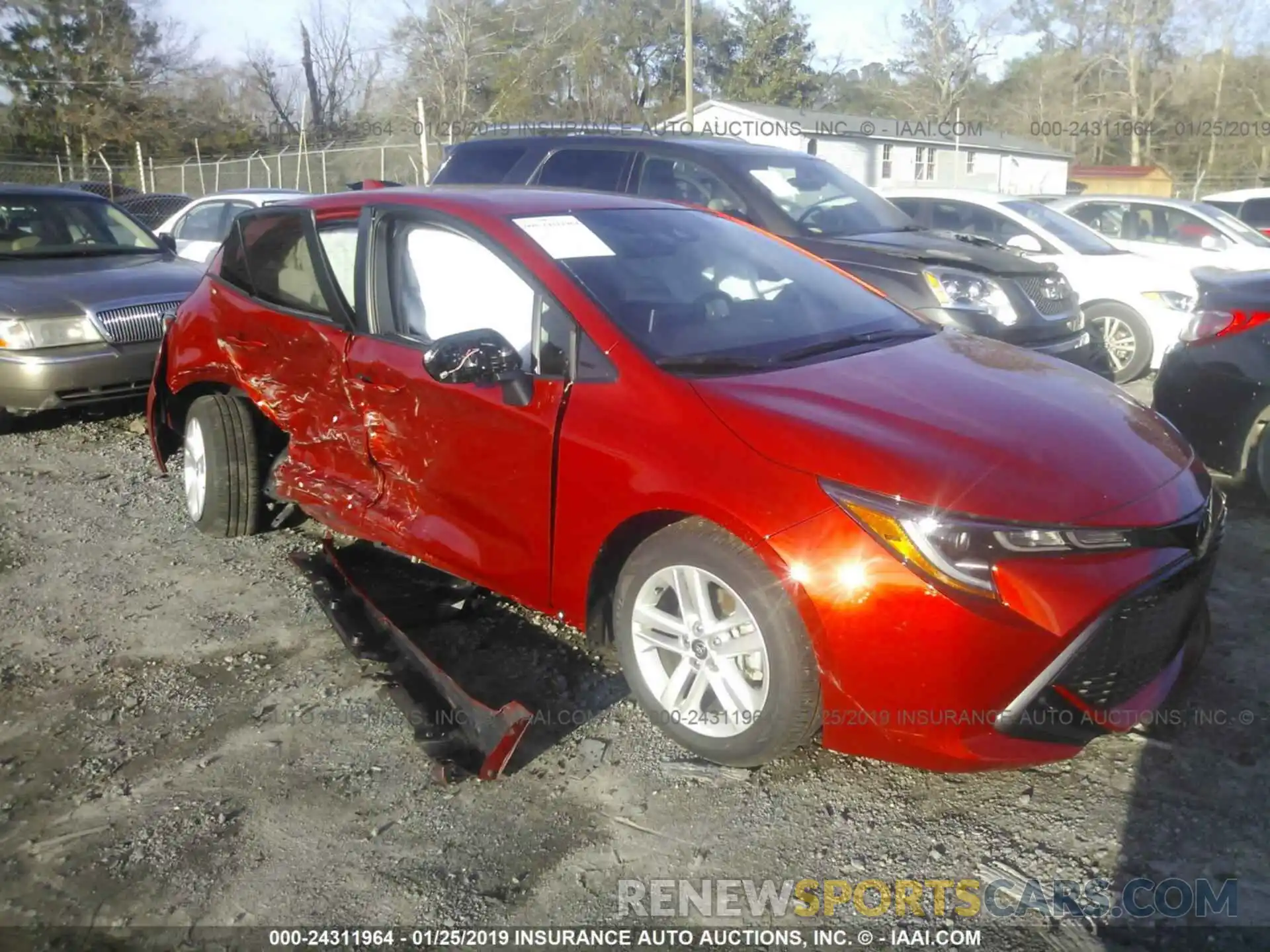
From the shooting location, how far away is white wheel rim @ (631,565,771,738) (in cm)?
299

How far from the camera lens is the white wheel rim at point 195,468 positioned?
196 inches

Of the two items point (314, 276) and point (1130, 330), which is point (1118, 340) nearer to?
point (1130, 330)

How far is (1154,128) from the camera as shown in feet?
161

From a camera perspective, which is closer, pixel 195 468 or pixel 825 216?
pixel 195 468

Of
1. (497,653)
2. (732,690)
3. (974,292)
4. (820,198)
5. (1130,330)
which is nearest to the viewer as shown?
(732,690)

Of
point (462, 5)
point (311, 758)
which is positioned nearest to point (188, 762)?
point (311, 758)

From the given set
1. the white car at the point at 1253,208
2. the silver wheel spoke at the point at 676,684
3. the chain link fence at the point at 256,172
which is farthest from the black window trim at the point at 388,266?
the chain link fence at the point at 256,172

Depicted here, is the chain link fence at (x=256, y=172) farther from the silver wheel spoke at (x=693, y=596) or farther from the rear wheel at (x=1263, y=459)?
the silver wheel spoke at (x=693, y=596)

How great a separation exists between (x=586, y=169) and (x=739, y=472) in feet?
16.5

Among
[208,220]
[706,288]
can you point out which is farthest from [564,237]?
[208,220]

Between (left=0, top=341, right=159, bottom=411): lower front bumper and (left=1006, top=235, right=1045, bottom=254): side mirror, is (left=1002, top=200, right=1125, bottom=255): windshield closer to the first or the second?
(left=1006, top=235, right=1045, bottom=254): side mirror

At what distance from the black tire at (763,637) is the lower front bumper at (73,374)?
4.90 metres

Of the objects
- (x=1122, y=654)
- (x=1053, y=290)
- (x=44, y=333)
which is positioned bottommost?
(x=1122, y=654)

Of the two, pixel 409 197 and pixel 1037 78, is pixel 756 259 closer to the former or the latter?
pixel 409 197
